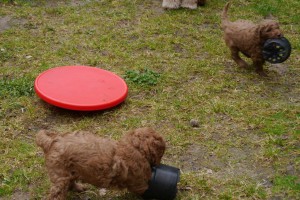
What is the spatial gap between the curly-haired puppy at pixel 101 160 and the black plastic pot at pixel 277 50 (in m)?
2.99

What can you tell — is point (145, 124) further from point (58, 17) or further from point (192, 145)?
point (58, 17)

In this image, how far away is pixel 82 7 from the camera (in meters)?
9.20

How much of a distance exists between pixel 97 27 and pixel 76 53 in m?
1.20

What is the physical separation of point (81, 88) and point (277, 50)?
9.01 ft

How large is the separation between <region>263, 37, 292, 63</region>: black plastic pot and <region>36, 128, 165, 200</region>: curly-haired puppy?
2995 millimetres

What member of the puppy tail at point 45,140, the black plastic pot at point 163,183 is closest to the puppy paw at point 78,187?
the puppy tail at point 45,140

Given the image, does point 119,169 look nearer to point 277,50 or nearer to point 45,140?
point 45,140

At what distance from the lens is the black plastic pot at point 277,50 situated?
20.3 ft

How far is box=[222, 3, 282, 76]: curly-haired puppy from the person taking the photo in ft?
20.6

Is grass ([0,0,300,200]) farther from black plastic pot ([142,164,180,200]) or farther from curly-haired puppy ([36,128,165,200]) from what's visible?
curly-haired puppy ([36,128,165,200])

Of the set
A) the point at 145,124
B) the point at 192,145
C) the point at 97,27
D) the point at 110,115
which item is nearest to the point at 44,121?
the point at 110,115

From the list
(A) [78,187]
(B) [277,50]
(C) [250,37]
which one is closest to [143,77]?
(C) [250,37]

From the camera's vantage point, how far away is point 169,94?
626 cm

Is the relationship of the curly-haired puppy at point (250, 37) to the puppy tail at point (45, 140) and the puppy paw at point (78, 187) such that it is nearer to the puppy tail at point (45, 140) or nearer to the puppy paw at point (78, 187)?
the puppy paw at point (78, 187)
